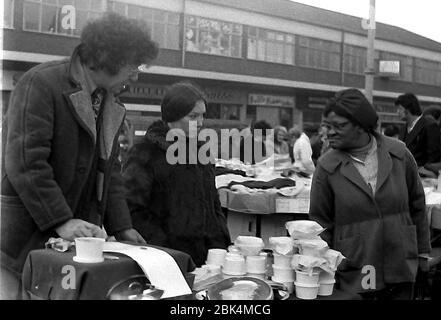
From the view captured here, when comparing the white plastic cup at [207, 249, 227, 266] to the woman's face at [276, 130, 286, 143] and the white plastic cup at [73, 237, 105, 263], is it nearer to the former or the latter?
the white plastic cup at [73, 237, 105, 263]

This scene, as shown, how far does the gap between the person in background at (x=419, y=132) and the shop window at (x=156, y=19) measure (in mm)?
1730

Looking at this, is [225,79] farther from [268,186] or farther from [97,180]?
[97,180]

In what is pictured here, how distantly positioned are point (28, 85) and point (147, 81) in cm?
268

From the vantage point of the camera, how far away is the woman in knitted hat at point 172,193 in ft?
6.93

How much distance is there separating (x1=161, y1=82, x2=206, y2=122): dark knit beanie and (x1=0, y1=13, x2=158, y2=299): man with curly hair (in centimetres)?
58

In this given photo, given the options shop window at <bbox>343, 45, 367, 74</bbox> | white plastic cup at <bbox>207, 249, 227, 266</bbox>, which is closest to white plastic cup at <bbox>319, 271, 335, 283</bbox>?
white plastic cup at <bbox>207, 249, 227, 266</bbox>

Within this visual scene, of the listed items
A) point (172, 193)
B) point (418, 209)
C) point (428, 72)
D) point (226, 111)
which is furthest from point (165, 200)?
point (226, 111)

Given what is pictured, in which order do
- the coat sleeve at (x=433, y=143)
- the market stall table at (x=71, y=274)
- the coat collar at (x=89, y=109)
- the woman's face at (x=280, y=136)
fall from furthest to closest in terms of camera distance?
the woman's face at (x=280, y=136)
the coat sleeve at (x=433, y=143)
the coat collar at (x=89, y=109)
the market stall table at (x=71, y=274)

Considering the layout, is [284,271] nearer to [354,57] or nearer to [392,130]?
[392,130]

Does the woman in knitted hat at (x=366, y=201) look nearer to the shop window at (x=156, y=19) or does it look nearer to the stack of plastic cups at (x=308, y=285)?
the stack of plastic cups at (x=308, y=285)

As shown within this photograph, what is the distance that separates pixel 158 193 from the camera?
7.05ft

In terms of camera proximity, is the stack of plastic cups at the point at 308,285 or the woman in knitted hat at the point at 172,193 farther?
the woman in knitted hat at the point at 172,193

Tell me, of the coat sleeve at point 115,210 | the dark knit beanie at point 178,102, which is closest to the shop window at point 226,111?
the dark knit beanie at point 178,102
